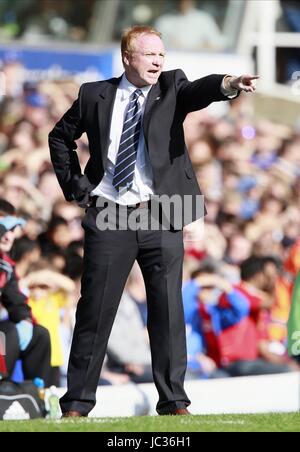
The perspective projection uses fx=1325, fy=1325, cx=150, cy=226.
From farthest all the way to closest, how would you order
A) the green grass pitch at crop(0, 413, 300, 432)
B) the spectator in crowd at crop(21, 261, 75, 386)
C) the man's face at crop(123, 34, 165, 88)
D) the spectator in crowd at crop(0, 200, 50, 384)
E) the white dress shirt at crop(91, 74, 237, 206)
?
1. the spectator in crowd at crop(21, 261, 75, 386)
2. the spectator in crowd at crop(0, 200, 50, 384)
3. the white dress shirt at crop(91, 74, 237, 206)
4. the man's face at crop(123, 34, 165, 88)
5. the green grass pitch at crop(0, 413, 300, 432)

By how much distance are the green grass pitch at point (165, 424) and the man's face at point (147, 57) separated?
1899 mm

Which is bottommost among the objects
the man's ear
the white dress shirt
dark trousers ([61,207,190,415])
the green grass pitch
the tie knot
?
the green grass pitch

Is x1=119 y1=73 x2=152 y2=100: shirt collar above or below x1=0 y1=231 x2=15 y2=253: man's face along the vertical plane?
above

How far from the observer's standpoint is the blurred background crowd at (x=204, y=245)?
11.0 metres

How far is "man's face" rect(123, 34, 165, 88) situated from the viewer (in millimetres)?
7414

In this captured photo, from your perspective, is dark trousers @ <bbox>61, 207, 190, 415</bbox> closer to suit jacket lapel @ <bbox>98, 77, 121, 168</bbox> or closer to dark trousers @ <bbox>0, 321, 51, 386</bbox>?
suit jacket lapel @ <bbox>98, 77, 121, 168</bbox>

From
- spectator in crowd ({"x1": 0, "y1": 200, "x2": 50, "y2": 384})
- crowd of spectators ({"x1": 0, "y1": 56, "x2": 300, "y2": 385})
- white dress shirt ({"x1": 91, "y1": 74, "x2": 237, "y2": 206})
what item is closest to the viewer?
white dress shirt ({"x1": 91, "y1": 74, "x2": 237, "y2": 206})

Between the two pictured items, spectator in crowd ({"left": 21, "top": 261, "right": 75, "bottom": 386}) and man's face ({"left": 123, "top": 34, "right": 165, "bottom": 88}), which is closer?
man's face ({"left": 123, "top": 34, "right": 165, "bottom": 88})

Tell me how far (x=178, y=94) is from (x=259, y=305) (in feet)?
16.6

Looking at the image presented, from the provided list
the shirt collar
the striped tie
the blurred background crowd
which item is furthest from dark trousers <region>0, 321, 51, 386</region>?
the shirt collar

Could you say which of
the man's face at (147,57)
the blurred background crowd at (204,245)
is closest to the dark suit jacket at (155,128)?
the man's face at (147,57)

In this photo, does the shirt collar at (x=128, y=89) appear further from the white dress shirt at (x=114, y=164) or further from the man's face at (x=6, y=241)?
the man's face at (x=6, y=241)

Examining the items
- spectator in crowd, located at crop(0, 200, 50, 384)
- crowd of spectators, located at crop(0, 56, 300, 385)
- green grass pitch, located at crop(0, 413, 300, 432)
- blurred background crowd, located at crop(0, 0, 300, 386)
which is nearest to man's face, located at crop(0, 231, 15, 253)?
spectator in crowd, located at crop(0, 200, 50, 384)
